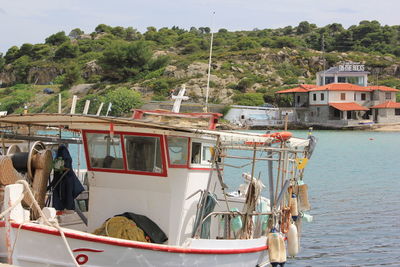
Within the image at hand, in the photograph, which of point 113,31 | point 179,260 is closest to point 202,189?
point 179,260

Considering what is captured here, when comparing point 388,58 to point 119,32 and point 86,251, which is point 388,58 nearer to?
point 119,32

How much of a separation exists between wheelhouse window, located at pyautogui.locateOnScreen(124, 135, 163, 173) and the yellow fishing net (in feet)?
3.22

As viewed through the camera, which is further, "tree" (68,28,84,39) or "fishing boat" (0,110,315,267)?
"tree" (68,28,84,39)

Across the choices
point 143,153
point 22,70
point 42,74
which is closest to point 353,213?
point 143,153

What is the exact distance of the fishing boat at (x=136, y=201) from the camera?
29.9 feet

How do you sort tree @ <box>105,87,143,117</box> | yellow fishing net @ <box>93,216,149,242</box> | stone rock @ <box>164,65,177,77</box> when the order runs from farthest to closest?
stone rock @ <box>164,65,177,77</box> < tree @ <box>105,87,143,117</box> < yellow fishing net @ <box>93,216,149,242</box>

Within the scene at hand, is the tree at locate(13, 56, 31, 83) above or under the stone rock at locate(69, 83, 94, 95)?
above

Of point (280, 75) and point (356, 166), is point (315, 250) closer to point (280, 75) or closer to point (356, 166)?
point (356, 166)

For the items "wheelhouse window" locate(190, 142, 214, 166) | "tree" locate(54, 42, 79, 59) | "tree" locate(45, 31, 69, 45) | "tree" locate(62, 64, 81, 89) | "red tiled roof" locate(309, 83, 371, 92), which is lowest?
"wheelhouse window" locate(190, 142, 214, 166)

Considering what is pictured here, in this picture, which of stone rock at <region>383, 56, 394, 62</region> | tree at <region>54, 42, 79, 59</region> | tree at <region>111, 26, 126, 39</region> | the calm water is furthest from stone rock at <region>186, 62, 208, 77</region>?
tree at <region>111, 26, 126, 39</region>

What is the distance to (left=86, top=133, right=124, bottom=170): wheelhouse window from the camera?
34.7 ft

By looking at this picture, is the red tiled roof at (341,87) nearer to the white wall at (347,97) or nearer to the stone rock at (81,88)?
the white wall at (347,97)

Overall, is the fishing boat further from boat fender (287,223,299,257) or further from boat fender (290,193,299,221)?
boat fender (290,193,299,221)

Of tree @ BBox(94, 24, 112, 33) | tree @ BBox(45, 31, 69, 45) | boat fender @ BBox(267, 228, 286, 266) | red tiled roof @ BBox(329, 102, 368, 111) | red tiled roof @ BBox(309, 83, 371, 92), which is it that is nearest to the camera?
boat fender @ BBox(267, 228, 286, 266)
